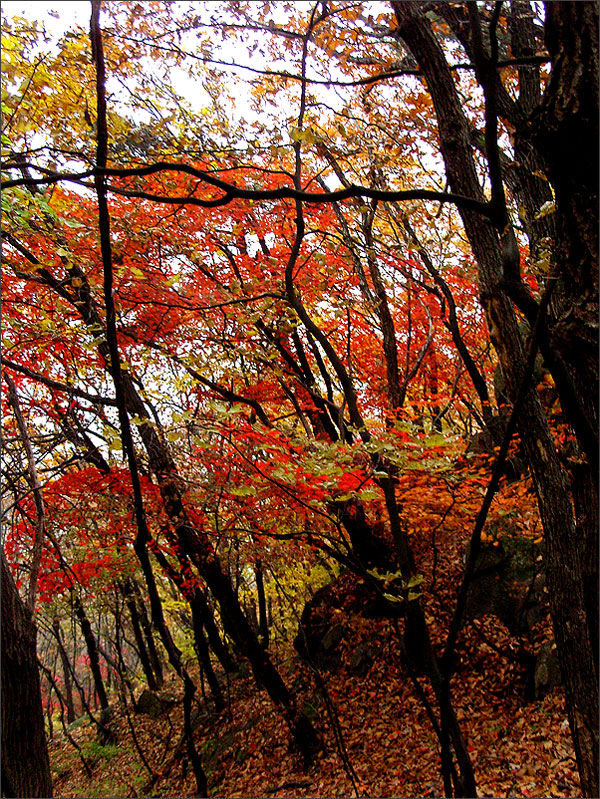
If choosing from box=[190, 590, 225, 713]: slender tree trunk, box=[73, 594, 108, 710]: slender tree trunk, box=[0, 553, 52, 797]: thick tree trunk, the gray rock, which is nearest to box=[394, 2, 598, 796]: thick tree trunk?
box=[0, 553, 52, 797]: thick tree trunk

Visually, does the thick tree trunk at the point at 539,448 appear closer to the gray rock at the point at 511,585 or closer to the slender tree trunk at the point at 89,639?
the gray rock at the point at 511,585

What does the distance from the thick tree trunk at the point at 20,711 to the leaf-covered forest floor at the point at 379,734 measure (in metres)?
3.84

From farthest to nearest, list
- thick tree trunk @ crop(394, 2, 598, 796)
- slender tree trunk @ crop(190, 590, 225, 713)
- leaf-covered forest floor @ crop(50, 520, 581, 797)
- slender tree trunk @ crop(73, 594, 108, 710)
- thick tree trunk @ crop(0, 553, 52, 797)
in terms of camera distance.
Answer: slender tree trunk @ crop(73, 594, 108, 710) → slender tree trunk @ crop(190, 590, 225, 713) → leaf-covered forest floor @ crop(50, 520, 581, 797) → thick tree trunk @ crop(0, 553, 52, 797) → thick tree trunk @ crop(394, 2, 598, 796)

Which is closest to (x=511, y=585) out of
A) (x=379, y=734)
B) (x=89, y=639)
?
(x=379, y=734)

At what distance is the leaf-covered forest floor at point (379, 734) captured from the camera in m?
5.70

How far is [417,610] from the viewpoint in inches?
209

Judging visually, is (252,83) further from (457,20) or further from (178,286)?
(178,286)

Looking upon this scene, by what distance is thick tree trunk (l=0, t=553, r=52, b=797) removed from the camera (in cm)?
324

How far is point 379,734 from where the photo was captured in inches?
283

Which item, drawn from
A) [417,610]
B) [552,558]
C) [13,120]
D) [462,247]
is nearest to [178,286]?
[13,120]

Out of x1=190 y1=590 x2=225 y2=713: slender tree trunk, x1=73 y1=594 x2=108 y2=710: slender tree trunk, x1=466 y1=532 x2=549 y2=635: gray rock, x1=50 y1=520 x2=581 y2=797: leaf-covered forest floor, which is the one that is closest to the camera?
x1=50 y1=520 x2=581 y2=797: leaf-covered forest floor

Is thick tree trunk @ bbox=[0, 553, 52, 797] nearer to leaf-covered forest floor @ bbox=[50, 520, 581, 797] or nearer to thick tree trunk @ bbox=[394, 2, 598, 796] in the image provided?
thick tree trunk @ bbox=[394, 2, 598, 796]

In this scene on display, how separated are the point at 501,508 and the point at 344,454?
139 inches

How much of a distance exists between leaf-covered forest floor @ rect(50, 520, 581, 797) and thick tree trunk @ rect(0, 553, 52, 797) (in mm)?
3841
